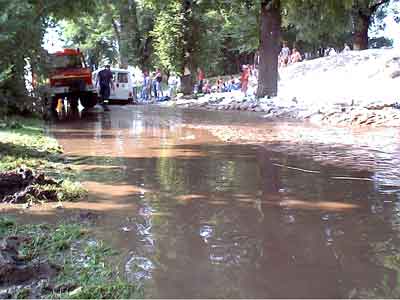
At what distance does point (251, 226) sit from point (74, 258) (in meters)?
1.82

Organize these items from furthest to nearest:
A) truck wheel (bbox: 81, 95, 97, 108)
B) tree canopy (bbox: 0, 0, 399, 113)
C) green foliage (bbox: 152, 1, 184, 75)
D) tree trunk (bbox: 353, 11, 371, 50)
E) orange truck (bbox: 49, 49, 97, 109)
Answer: tree trunk (bbox: 353, 11, 371, 50), green foliage (bbox: 152, 1, 184, 75), truck wheel (bbox: 81, 95, 97, 108), orange truck (bbox: 49, 49, 97, 109), tree canopy (bbox: 0, 0, 399, 113)

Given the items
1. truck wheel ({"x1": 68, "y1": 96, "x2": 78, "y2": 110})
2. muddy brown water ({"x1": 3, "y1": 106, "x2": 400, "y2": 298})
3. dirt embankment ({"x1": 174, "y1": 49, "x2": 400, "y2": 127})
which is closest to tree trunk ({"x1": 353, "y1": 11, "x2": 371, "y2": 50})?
dirt embankment ({"x1": 174, "y1": 49, "x2": 400, "y2": 127})

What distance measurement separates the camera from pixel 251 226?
5.50 meters

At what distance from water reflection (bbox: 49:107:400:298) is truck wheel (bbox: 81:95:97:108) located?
1437 centimetres

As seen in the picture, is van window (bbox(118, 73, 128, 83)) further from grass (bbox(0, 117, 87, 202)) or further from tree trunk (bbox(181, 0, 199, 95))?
grass (bbox(0, 117, 87, 202))

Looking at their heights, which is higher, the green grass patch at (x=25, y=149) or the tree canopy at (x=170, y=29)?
the tree canopy at (x=170, y=29)

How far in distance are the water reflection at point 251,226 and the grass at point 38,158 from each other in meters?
0.40

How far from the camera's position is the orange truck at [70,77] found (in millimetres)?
22297

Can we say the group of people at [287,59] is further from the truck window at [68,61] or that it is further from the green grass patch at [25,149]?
the green grass patch at [25,149]

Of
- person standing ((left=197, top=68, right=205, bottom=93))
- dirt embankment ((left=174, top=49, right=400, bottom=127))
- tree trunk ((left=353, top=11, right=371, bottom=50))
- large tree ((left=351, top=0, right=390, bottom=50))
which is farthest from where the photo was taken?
person standing ((left=197, top=68, right=205, bottom=93))

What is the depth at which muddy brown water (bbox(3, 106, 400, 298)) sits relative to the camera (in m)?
4.08

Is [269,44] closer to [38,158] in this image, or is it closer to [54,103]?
[54,103]

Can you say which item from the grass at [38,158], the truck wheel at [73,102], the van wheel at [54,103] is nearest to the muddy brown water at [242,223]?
the grass at [38,158]

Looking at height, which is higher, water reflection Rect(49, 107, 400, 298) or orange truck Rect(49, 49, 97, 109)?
orange truck Rect(49, 49, 97, 109)
